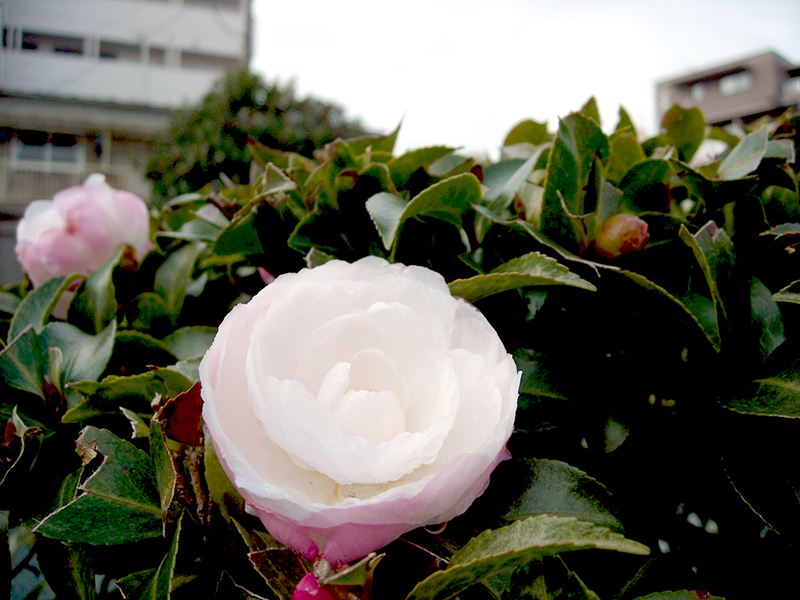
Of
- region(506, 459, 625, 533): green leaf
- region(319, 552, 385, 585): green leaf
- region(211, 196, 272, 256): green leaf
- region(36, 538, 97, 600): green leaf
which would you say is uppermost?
region(211, 196, 272, 256): green leaf

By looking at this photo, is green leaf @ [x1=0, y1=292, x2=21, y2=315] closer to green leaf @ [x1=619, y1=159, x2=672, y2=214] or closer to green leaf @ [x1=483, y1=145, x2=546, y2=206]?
green leaf @ [x1=483, y1=145, x2=546, y2=206]

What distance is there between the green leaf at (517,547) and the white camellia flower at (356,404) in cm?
3

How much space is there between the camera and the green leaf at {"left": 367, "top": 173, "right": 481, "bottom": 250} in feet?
1.30

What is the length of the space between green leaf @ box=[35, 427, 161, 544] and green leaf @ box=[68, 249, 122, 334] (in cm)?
21

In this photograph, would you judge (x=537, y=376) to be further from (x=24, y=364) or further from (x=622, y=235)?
(x=24, y=364)

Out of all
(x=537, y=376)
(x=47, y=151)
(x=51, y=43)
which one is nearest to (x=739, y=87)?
(x=51, y=43)

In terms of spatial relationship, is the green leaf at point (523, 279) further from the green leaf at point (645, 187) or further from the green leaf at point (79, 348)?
the green leaf at point (79, 348)

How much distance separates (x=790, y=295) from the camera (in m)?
0.37

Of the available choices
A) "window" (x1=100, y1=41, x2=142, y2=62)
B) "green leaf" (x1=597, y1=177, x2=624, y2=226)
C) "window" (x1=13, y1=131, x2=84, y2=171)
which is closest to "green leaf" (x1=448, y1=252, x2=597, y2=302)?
"green leaf" (x1=597, y1=177, x2=624, y2=226)

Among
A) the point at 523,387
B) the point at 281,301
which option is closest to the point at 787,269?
the point at 523,387

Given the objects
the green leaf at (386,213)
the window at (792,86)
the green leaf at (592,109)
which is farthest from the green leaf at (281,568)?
the window at (792,86)

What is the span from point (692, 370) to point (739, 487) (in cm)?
9

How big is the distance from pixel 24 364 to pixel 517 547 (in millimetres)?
454

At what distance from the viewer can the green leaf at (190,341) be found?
19.1 inches
